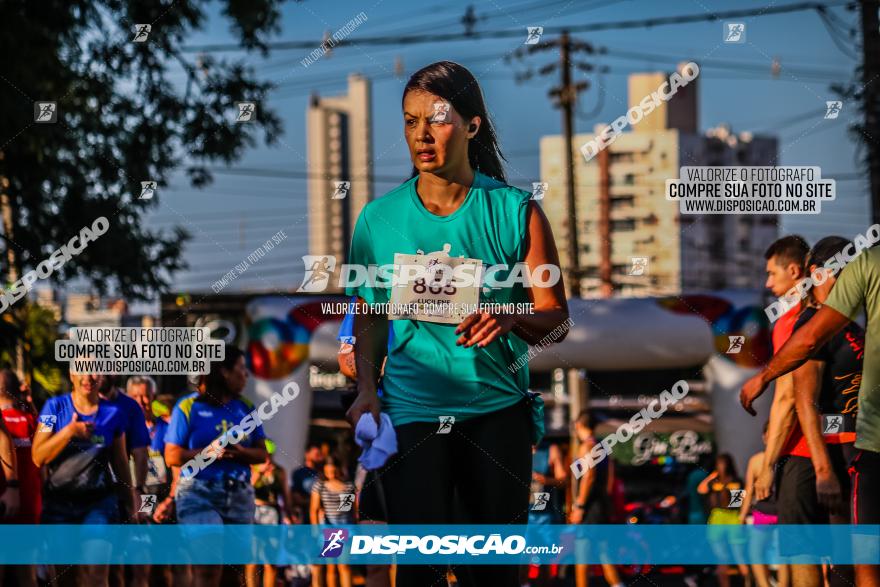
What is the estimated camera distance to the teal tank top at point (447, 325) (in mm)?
4477

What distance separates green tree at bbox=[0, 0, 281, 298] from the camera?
1165 cm

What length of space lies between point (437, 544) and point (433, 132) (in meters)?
1.40

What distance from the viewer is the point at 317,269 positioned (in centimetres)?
796

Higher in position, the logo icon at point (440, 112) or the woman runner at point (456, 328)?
the logo icon at point (440, 112)

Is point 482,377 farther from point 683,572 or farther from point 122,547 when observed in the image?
point 683,572

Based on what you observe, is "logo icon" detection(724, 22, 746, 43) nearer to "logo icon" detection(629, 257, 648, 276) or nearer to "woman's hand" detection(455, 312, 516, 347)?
"logo icon" detection(629, 257, 648, 276)

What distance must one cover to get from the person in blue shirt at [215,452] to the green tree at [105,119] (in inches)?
157

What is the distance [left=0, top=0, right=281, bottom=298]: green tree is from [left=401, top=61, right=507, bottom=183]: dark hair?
644cm

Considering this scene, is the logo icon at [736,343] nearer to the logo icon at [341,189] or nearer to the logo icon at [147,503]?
the logo icon at [341,189]

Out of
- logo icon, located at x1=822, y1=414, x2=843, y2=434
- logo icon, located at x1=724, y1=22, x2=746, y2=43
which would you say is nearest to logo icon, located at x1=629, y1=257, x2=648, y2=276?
logo icon, located at x1=724, y1=22, x2=746, y2=43

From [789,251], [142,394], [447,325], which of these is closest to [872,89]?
[789,251]

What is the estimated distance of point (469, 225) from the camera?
4715 mm

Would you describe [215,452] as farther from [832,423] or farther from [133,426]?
[832,423]

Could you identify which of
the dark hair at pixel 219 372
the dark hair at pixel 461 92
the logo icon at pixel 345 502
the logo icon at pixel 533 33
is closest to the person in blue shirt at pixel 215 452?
the dark hair at pixel 219 372
